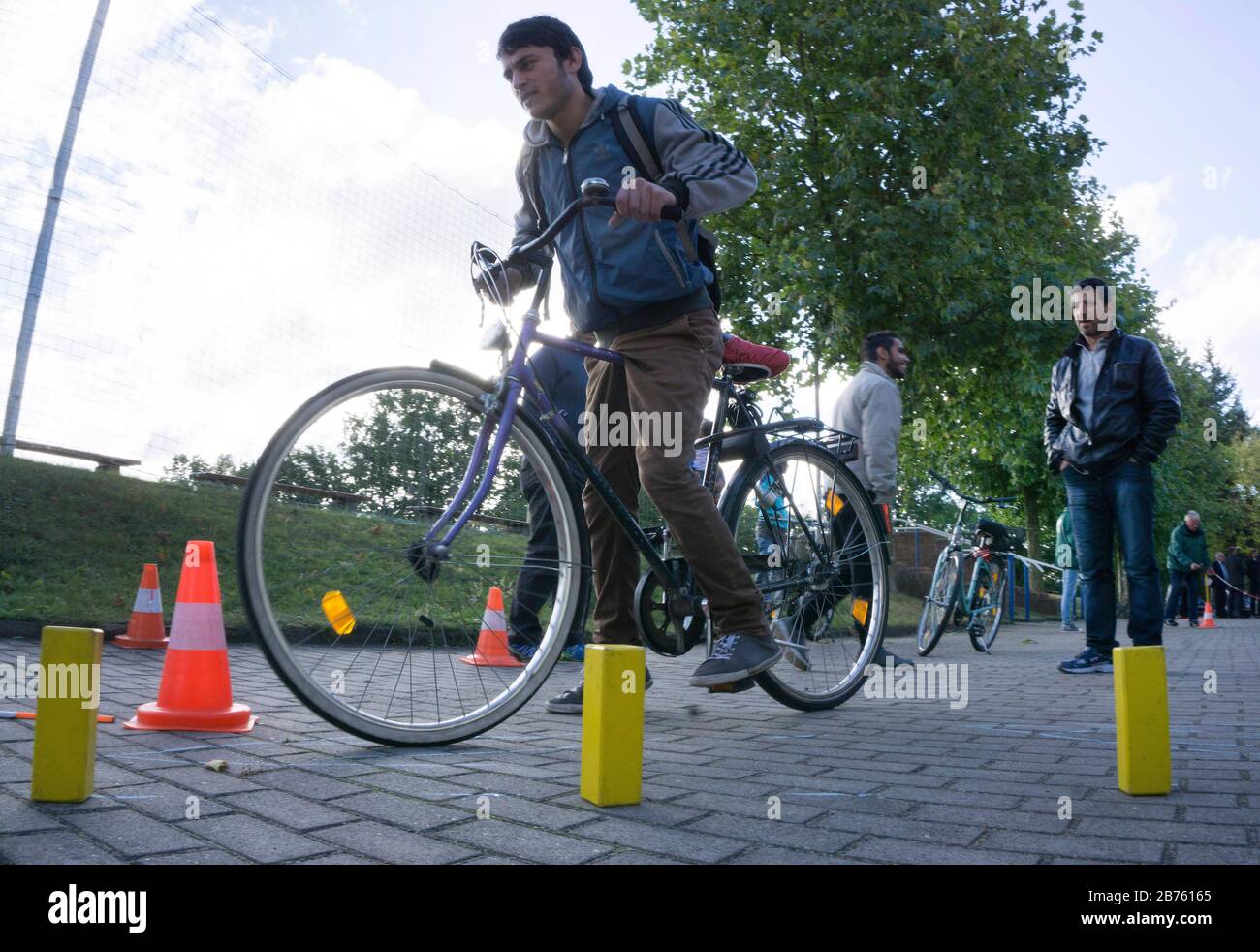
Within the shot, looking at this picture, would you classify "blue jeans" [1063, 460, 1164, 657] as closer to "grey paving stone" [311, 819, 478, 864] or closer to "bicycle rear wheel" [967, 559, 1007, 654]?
"bicycle rear wheel" [967, 559, 1007, 654]

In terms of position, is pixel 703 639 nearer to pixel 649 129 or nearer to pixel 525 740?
pixel 525 740

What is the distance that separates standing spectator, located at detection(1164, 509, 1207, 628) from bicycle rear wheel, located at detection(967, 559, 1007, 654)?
32.8 ft

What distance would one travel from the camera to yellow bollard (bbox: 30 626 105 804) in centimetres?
216

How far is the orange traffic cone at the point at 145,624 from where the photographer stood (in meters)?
5.64

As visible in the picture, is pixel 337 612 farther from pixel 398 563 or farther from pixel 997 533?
pixel 997 533

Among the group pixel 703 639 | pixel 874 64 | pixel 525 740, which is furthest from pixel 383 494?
pixel 874 64

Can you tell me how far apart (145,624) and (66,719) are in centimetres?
381

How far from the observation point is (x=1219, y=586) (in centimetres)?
2605

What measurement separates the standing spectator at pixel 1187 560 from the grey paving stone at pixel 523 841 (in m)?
19.1

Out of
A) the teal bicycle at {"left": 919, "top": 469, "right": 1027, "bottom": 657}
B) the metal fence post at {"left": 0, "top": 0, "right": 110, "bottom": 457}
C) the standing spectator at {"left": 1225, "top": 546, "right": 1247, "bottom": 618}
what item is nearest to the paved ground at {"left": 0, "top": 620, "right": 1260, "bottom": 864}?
the metal fence post at {"left": 0, "top": 0, "right": 110, "bottom": 457}

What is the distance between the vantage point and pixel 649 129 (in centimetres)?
341

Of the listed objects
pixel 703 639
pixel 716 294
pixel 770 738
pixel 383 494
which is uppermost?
pixel 716 294

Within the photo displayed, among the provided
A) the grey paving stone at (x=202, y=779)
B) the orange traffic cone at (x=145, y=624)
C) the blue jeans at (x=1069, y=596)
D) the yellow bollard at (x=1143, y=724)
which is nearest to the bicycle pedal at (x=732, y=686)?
the yellow bollard at (x=1143, y=724)
